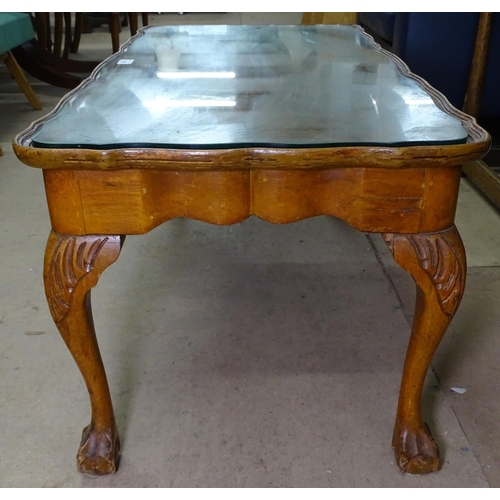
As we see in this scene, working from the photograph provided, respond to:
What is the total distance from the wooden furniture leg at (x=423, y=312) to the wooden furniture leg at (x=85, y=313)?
15.5 inches

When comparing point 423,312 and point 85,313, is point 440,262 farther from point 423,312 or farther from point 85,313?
point 85,313

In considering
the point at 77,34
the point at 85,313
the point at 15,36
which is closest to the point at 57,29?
the point at 77,34

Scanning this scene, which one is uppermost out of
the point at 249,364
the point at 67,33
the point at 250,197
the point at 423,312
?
the point at 250,197

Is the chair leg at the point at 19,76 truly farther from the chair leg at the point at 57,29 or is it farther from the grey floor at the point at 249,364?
the grey floor at the point at 249,364

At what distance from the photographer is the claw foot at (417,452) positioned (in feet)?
2.86

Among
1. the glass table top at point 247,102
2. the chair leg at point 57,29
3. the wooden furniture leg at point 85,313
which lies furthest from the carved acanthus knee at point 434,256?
the chair leg at point 57,29

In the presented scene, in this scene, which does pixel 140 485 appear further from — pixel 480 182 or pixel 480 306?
pixel 480 182

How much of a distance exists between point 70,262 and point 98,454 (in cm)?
→ 32

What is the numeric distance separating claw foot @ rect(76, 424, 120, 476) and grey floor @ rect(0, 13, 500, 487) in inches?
0.7

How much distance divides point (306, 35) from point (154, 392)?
927mm

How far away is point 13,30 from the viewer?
97.7 inches

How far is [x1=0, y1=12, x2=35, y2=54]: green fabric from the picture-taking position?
2377mm

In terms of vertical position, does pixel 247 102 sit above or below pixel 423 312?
above

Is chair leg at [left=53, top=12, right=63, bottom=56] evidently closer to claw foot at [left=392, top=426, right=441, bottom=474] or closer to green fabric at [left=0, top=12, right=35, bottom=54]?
green fabric at [left=0, top=12, right=35, bottom=54]
